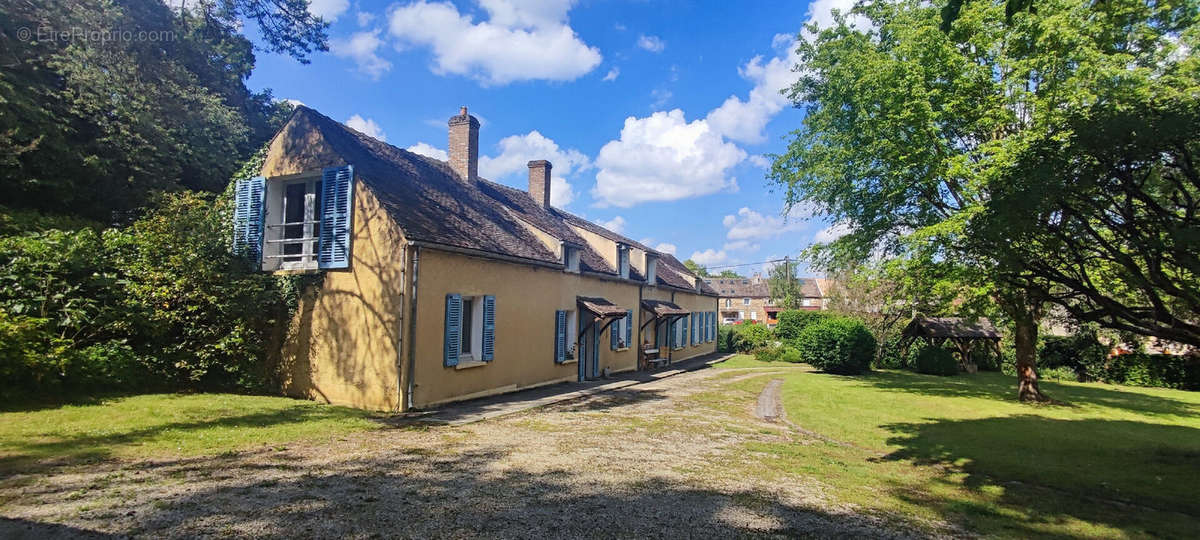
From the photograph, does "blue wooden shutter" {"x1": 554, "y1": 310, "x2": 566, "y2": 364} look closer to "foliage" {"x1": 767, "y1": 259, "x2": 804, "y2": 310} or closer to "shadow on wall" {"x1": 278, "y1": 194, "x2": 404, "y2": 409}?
"shadow on wall" {"x1": 278, "y1": 194, "x2": 404, "y2": 409}

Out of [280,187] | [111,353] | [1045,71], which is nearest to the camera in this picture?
[111,353]

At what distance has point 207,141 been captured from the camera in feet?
56.4

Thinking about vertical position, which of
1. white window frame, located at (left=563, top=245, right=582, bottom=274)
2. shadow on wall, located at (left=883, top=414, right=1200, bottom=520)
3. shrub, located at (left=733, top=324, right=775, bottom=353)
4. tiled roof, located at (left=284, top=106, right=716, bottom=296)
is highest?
tiled roof, located at (left=284, top=106, right=716, bottom=296)

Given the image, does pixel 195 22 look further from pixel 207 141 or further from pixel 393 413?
pixel 393 413

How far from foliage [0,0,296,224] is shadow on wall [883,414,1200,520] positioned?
15.5 meters

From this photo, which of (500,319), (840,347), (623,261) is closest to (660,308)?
(623,261)

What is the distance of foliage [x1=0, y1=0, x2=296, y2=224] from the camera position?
1344cm

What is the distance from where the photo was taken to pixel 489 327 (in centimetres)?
1317

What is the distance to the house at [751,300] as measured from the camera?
75.8 meters

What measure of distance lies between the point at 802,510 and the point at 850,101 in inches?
593

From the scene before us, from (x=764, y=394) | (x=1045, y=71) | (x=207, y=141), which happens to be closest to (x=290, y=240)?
(x=207, y=141)

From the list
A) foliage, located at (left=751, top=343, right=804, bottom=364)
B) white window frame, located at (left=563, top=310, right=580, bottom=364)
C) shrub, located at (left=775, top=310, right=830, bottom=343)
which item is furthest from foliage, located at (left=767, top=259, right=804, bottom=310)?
white window frame, located at (left=563, top=310, right=580, bottom=364)

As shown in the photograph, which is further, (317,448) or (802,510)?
(317,448)

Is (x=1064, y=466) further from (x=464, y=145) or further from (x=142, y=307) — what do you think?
(x=464, y=145)
